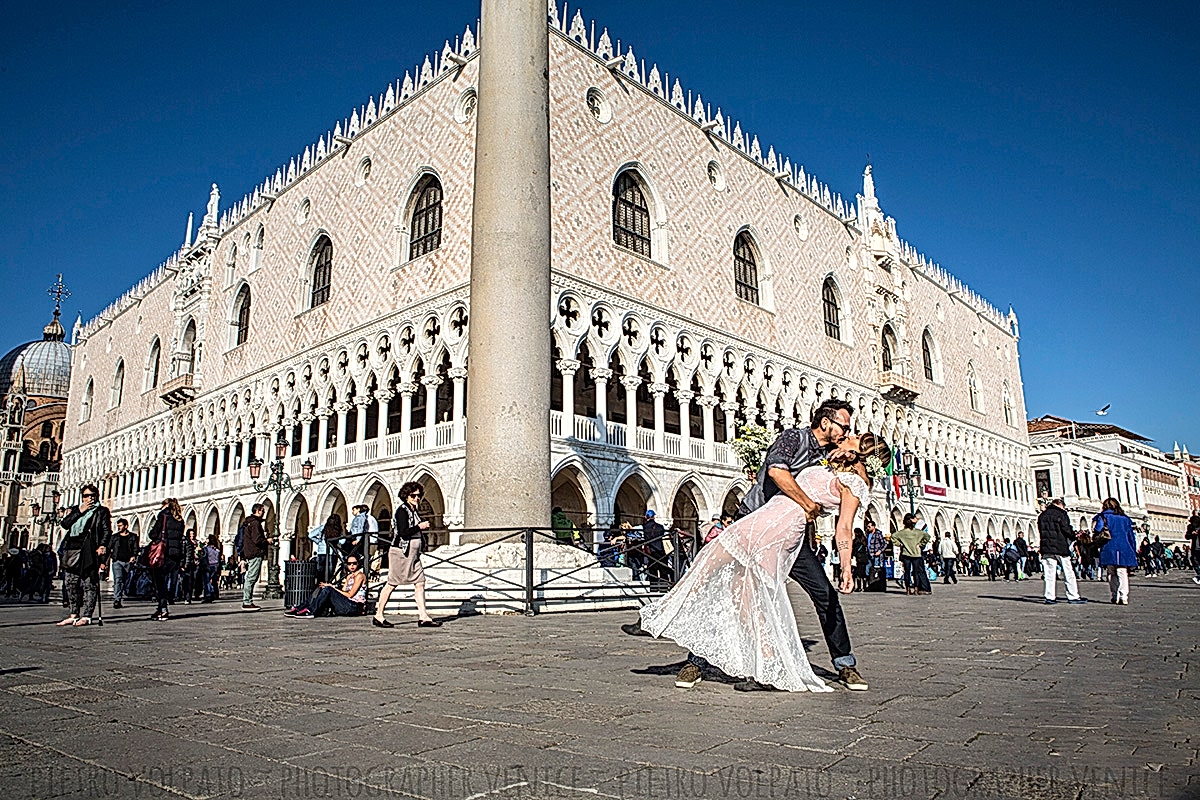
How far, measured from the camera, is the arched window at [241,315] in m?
30.5

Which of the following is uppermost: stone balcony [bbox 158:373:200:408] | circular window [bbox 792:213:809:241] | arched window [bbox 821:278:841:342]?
circular window [bbox 792:213:809:241]

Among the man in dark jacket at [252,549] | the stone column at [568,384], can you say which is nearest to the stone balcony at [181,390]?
the stone column at [568,384]

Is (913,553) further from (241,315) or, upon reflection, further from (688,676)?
(241,315)

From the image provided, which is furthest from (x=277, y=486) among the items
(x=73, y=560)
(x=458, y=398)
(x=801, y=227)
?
(x=801, y=227)

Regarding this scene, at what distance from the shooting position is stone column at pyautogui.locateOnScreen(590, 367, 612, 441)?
20844mm

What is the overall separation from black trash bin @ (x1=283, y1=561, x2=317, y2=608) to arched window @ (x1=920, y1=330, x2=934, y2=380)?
32.0m

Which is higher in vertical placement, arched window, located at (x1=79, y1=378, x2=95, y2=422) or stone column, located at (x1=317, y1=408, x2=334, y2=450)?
arched window, located at (x1=79, y1=378, x2=95, y2=422)

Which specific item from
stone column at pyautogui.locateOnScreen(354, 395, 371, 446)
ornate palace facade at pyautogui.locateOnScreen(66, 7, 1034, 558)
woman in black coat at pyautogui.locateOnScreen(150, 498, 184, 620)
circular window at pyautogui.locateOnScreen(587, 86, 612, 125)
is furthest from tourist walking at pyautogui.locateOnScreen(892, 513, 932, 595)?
stone column at pyautogui.locateOnScreen(354, 395, 371, 446)

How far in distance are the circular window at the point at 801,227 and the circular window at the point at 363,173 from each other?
1450cm

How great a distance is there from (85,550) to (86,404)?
3969 centimetres

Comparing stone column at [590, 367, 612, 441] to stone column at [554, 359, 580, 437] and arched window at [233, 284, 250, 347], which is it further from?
arched window at [233, 284, 250, 347]

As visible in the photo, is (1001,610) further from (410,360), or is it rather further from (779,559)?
(410,360)

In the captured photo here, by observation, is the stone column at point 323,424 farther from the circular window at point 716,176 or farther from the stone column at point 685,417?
the circular window at point 716,176

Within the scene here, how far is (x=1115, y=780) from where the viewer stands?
A: 2471mm
